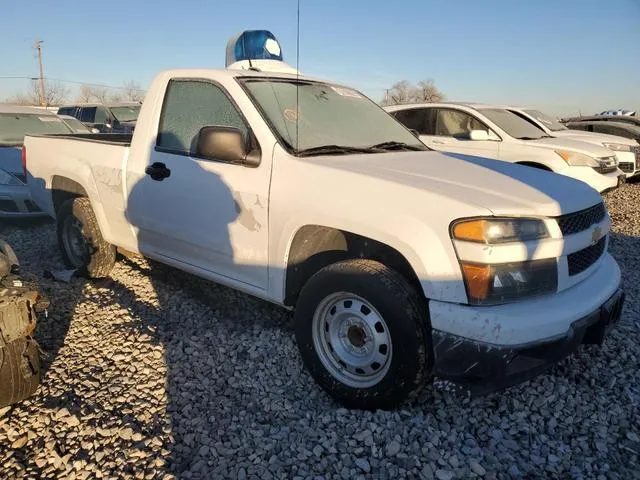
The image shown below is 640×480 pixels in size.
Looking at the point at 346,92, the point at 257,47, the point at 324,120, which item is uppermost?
the point at 257,47

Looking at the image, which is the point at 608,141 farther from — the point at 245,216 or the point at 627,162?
the point at 245,216

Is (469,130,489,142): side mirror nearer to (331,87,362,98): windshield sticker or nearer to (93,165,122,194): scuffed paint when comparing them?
(331,87,362,98): windshield sticker

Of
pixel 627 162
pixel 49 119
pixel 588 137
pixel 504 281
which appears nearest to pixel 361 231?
pixel 504 281

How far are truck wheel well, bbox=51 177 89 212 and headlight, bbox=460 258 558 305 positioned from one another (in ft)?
12.3

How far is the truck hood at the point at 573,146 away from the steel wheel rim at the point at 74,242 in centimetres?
650

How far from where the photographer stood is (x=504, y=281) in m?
2.33

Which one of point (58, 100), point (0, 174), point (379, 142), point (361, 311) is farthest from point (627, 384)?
point (58, 100)

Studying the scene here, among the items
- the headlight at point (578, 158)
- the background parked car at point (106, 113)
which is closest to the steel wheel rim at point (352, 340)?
the headlight at point (578, 158)

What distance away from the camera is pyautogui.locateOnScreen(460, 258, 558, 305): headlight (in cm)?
231

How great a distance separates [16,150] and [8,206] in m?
1.00

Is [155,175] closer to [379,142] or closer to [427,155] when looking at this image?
[379,142]

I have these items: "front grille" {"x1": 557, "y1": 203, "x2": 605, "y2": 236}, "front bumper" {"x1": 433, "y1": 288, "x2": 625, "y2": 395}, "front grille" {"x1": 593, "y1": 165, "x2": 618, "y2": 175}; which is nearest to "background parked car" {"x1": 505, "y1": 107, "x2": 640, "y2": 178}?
"front grille" {"x1": 593, "y1": 165, "x2": 618, "y2": 175}

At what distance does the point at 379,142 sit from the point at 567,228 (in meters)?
1.50

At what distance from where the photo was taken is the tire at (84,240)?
4562 millimetres
